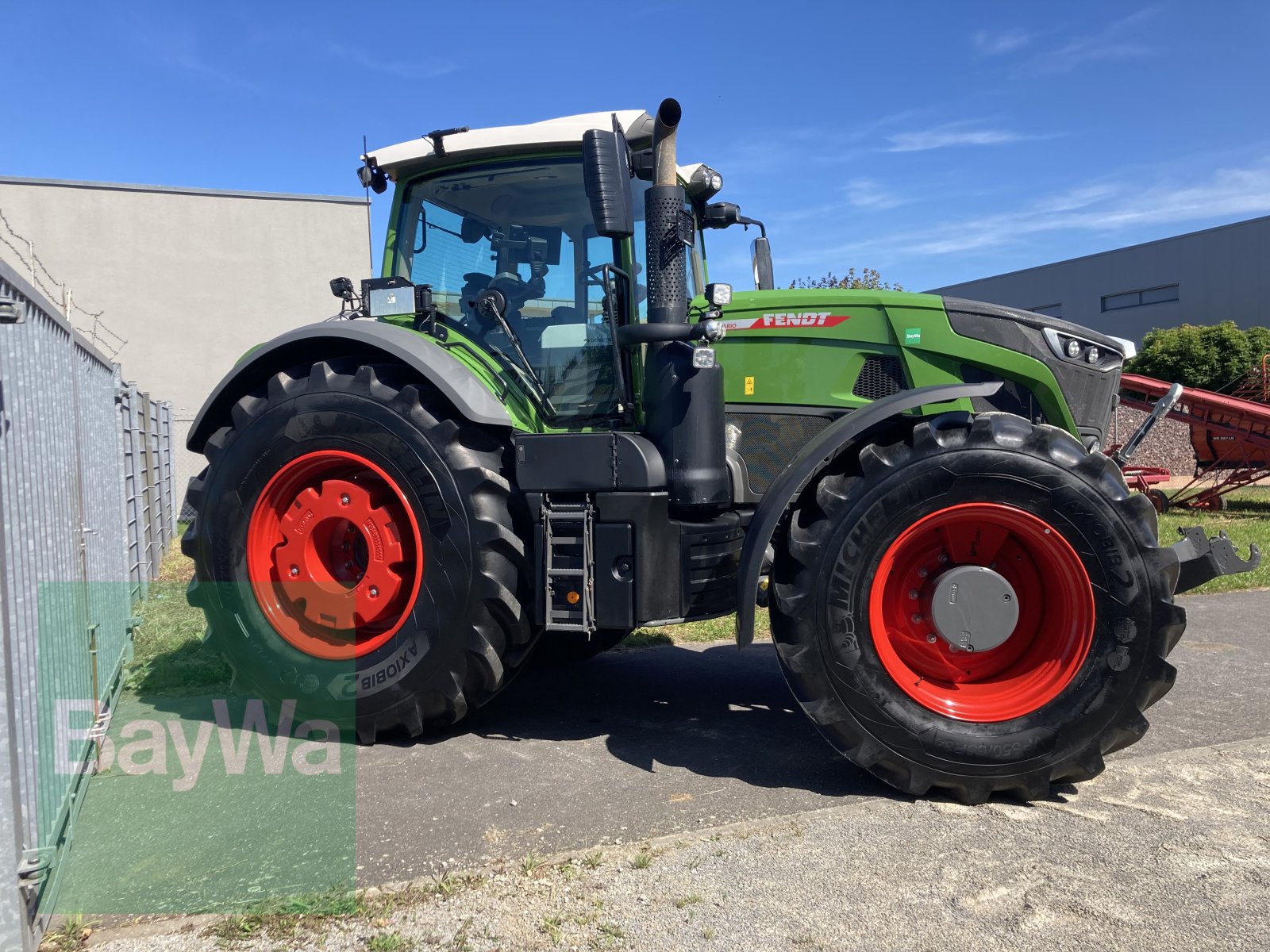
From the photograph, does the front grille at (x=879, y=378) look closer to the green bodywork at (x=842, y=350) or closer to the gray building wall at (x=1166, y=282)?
the green bodywork at (x=842, y=350)

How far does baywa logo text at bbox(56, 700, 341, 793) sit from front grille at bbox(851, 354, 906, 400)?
2.78m

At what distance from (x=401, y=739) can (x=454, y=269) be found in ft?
7.19

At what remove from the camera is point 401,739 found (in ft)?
13.6

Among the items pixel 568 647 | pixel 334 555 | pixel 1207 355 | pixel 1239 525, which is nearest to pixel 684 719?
pixel 568 647

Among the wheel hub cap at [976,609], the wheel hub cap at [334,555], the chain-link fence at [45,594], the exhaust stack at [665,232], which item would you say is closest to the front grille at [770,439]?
the exhaust stack at [665,232]

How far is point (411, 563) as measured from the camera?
414 cm

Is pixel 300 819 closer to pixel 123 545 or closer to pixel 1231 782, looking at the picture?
pixel 1231 782

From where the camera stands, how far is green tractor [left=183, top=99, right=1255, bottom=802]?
3.40 m

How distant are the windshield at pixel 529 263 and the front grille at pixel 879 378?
1.12 meters

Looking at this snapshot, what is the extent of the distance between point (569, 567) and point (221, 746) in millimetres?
1724

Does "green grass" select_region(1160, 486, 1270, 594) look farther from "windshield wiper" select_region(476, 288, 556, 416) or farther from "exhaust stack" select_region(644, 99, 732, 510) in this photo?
"windshield wiper" select_region(476, 288, 556, 416)

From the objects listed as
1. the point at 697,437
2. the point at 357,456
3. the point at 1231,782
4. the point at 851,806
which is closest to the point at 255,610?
the point at 357,456

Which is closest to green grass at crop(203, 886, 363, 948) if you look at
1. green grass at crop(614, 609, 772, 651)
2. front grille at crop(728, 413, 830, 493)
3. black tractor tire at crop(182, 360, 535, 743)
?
black tractor tire at crop(182, 360, 535, 743)

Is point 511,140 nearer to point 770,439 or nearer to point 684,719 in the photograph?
point 770,439
